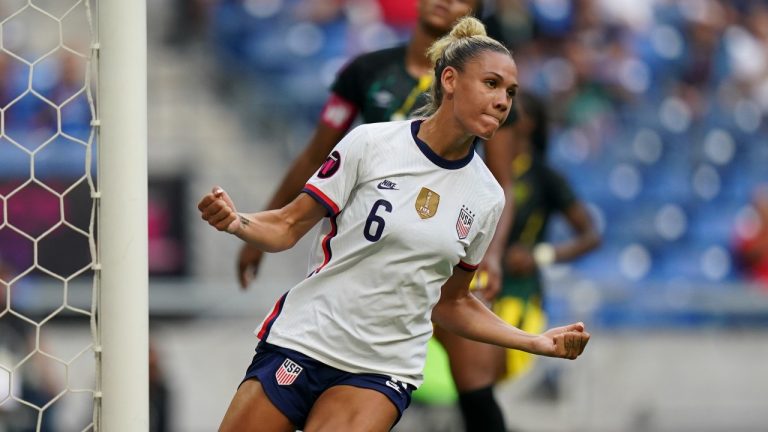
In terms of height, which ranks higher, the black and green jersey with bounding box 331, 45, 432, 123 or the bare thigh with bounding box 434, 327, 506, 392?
the black and green jersey with bounding box 331, 45, 432, 123

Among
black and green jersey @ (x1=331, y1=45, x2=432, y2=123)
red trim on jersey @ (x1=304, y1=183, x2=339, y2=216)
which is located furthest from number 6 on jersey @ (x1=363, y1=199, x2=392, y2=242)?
black and green jersey @ (x1=331, y1=45, x2=432, y2=123)

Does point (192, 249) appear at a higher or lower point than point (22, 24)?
lower

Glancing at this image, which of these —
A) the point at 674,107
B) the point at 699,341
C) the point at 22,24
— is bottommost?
the point at 699,341

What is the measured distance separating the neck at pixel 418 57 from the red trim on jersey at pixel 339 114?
0.88ft

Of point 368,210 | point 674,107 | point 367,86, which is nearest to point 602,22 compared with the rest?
point 674,107

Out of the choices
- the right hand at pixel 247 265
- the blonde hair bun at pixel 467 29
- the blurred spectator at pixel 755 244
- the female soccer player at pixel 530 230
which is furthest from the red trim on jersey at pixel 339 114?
the blurred spectator at pixel 755 244

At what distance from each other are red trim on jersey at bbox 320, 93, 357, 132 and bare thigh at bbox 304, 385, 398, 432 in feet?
5.07

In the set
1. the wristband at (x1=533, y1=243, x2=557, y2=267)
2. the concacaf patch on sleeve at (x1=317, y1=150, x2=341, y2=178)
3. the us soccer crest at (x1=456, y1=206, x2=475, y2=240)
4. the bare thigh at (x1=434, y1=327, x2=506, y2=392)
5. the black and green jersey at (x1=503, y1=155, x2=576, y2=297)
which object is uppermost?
the concacaf patch on sleeve at (x1=317, y1=150, x2=341, y2=178)

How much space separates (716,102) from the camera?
1238 centimetres

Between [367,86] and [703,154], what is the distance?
24.9ft

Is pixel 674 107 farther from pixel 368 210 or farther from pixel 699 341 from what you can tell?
pixel 368 210

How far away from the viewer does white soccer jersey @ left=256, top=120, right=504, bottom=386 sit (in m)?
3.75

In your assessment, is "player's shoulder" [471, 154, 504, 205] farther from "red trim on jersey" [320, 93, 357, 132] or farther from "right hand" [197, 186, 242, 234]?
"red trim on jersey" [320, 93, 357, 132]

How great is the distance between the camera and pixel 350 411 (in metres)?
3.71
